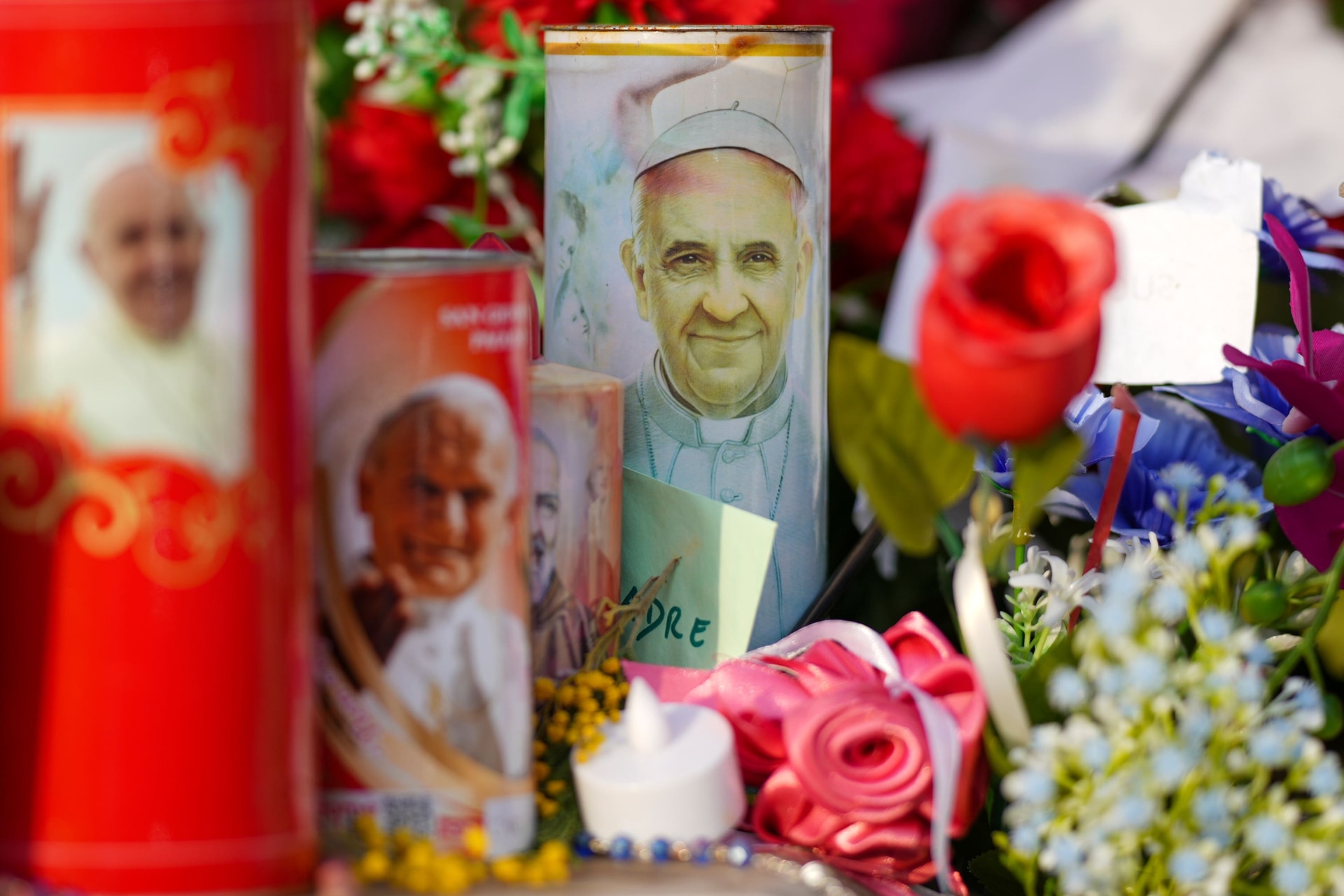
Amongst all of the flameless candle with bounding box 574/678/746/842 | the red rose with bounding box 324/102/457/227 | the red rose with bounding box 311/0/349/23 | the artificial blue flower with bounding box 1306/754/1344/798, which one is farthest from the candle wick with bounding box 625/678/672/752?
the red rose with bounding box 311/0/349/23

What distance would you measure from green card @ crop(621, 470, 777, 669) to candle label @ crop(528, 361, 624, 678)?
3 cm

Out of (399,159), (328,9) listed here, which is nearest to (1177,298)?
(399,159)

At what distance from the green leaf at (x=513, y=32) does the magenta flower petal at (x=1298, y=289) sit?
0.40 m

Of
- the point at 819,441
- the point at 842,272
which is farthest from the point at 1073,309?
the point at 842,272

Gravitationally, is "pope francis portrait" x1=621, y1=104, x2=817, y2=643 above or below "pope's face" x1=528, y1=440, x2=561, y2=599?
above

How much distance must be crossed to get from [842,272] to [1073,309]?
0.54 metres

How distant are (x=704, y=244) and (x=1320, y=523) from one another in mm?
269

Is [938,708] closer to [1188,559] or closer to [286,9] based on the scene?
[1188,559]

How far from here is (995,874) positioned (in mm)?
529

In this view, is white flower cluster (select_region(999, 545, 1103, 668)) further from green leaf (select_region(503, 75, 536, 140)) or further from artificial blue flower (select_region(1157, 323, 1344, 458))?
green leaf (select_region(503, 75, 536, 140))

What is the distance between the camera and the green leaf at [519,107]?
31.7 inches

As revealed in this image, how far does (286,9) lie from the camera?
38cm

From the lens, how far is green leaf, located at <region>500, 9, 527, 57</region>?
2.43 feet

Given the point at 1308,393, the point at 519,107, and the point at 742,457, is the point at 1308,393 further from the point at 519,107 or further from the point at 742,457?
the point at 519,107
